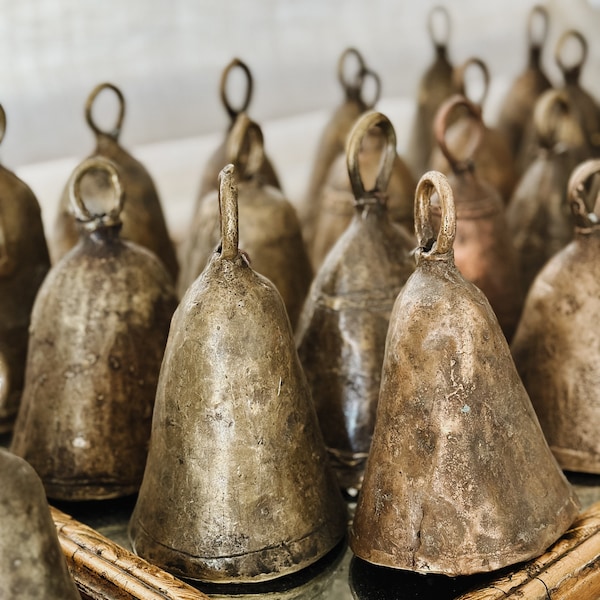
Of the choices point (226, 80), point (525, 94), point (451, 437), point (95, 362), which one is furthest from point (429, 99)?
point (451, 437)

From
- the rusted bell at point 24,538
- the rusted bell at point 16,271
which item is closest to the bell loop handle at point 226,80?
the rusted bell at point 16,271

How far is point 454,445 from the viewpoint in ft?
3.79

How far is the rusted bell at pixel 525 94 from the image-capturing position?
2.50m

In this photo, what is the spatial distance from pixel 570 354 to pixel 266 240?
492 mm

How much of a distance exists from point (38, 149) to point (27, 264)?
0.90 m

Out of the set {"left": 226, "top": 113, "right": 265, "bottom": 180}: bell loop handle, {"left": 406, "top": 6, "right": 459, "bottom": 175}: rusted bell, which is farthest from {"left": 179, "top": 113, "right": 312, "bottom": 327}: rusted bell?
{"left": 406, "top": 6, "right": 459, "bottom": 175}: rusted bell

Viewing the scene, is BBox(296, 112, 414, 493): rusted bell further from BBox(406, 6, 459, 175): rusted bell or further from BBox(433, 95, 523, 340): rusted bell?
BBox(406, 6, 459, 175): rusted bell

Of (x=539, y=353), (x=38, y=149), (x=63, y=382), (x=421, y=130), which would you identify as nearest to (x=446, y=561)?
(x=539, y=353)

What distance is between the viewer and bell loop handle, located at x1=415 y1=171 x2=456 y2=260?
114cm

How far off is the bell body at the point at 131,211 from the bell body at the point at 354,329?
1.75 ft

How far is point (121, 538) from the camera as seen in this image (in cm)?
136

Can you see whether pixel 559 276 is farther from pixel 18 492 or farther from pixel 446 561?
pixel 18 492

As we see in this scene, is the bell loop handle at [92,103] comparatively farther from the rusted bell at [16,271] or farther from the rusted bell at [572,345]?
the rusted bell at [572,345]

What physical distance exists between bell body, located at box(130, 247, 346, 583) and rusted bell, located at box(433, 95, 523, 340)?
515mm
